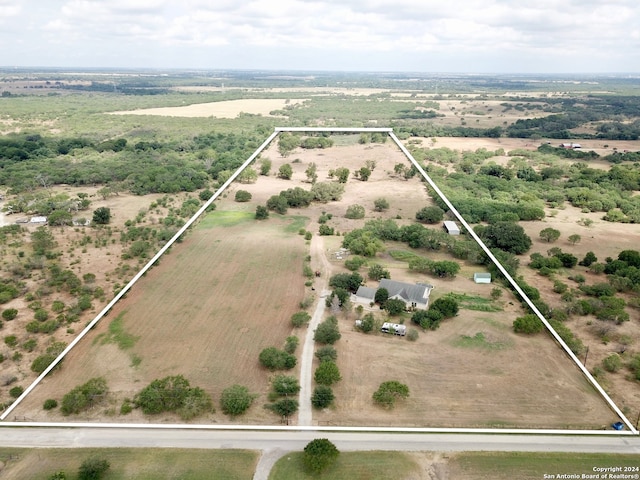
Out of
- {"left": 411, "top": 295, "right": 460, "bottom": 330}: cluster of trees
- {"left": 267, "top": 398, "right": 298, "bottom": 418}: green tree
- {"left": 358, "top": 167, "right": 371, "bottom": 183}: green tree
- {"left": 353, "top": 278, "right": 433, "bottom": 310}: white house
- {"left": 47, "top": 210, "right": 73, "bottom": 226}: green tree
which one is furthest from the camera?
{"left": 358, "top": 167, "right": 371, "bottom": 183}: green tree

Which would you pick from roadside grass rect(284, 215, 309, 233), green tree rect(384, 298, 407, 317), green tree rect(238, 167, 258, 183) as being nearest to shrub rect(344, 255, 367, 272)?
green tree rect(384, 298, 407, 317)

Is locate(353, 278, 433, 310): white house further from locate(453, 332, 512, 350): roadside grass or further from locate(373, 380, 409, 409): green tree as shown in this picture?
locate(373, 380, 409, 409): green tree

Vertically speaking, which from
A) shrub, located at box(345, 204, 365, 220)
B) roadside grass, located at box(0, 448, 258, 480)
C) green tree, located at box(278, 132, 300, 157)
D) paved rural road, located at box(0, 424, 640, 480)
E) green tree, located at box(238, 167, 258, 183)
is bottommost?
roadside grass, located at box(0, 448, 258, 480)

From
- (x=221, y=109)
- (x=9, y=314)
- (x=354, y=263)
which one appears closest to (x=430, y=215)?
(x=354, y=263)

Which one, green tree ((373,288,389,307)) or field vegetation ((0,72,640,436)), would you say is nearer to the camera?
field vegetation ((0,72,640,436))

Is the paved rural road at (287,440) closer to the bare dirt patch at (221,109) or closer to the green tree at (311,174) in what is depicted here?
the green tree at (311,174)

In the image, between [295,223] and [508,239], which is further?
[295,223]

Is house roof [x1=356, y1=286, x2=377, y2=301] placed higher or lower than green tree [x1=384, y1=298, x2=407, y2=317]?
higher

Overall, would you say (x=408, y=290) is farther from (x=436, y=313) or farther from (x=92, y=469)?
(x=92, y=469)

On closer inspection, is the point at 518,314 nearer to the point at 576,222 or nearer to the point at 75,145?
the point at 576,222
